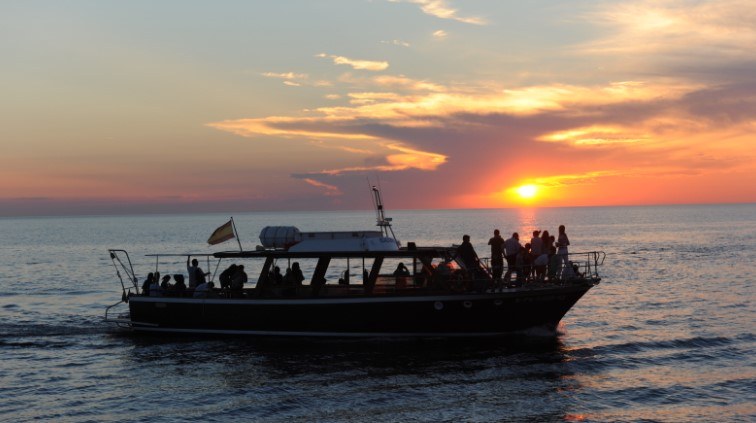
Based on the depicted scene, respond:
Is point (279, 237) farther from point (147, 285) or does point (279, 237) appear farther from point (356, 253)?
point (147, 285)

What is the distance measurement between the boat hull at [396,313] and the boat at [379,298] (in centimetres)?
3

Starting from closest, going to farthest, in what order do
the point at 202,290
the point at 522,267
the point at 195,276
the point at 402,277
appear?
1. the point at 402,277
2. the point at 522,267
3. the point at 202,290
4. the point at 195,276

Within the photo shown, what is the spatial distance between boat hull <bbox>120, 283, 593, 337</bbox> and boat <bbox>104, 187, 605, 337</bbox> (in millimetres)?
34

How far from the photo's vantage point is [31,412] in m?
19.2

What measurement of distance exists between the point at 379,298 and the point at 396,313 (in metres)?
0.77

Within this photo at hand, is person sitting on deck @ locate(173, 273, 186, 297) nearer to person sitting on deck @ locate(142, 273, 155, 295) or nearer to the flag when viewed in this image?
person sitting on deck @ locate(142, 273, 155, 295)

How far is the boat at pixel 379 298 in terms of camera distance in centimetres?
2573

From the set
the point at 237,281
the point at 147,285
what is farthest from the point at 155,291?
the point at 237,281

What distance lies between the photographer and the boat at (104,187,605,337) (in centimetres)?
2573

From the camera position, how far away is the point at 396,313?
85.5 feet

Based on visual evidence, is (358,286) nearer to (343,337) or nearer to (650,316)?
(343,337)

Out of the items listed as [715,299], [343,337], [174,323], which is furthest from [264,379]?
[715,299]

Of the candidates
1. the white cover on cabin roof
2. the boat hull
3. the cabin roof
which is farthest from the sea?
the white cover on cabin roof

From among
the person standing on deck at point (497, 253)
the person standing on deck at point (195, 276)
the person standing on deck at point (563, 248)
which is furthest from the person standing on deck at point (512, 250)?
the person standing on deck at point (195, 276)
